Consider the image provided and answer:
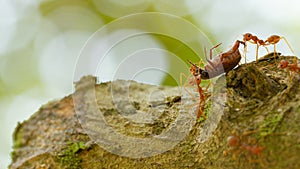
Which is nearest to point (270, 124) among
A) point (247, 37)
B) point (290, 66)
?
point (290, 66)

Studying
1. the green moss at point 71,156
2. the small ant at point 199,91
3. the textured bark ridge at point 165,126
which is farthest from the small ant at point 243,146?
the green moss at point 71,156

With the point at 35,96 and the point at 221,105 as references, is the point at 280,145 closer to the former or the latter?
the point at 221,105

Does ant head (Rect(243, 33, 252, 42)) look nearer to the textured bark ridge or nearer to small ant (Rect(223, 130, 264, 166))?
the textured bark ridge

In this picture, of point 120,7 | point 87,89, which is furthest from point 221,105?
point 120,7

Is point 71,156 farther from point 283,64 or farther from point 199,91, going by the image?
point 283,64

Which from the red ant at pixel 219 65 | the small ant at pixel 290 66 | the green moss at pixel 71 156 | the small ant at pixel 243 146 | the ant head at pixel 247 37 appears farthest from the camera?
the ant head at pixel 247 37

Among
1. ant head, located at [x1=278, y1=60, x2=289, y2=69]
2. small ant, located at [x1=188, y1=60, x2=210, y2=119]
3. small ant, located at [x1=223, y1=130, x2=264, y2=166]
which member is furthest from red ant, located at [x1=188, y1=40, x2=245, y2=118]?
small ant, located at [x1=223, y1=130, x2=264, y2=166]

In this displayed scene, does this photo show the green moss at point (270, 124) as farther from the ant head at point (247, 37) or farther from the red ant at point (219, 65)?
the ant head at point (247, 37)
